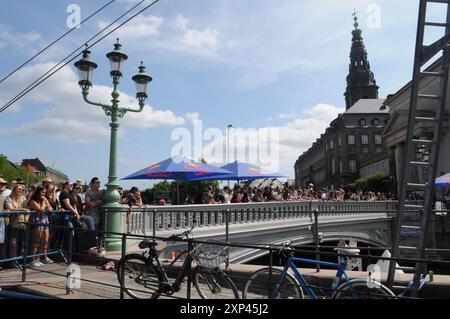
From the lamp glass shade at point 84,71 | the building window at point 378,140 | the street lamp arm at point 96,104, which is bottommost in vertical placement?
the street lamp arm at point 96,104

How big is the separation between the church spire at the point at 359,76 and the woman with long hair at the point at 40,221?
415 feet

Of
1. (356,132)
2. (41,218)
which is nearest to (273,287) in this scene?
(41,218)

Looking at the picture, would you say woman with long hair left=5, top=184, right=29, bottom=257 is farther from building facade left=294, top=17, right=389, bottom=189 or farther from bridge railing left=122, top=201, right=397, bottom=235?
building facade left=294, top=17, right=389, bottom=189

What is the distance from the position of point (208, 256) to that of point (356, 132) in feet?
364

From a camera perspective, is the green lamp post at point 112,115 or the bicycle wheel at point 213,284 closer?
the bicycle wheel at point 213,284

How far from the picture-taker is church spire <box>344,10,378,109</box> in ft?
410

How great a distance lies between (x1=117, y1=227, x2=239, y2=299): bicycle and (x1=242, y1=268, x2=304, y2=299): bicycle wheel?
0.79 feet

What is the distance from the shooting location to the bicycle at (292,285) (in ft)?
16.9

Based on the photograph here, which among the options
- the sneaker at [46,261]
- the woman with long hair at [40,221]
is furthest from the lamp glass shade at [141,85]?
the sneaker at [46,261]

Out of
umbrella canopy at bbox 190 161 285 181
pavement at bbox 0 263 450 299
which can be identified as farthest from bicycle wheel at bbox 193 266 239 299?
umbrella canopy at bbox 190 161 285 181

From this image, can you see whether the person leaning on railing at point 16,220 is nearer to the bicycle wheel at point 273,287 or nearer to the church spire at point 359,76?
the bicycle wheel at point 273,287
